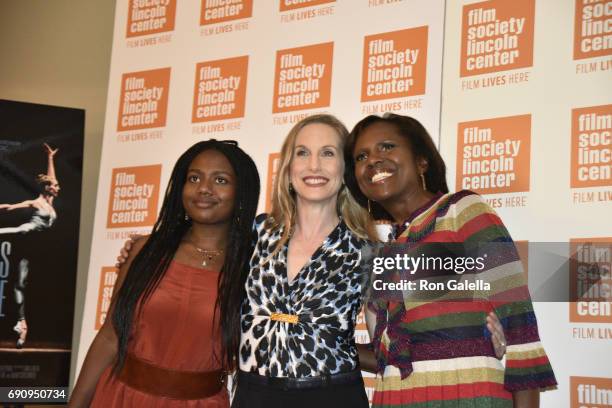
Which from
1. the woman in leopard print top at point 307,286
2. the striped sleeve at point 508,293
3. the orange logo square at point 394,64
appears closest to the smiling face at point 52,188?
the woman in leopard print top at point 307,286

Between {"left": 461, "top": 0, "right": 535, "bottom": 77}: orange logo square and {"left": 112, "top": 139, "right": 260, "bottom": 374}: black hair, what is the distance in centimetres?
108

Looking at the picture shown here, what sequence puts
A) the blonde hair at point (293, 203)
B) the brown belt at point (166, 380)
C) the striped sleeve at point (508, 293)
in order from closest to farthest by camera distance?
1. the striped sleeve at point (508, 293)
2. the brown belt at point (166, 380)
3. the blonde hair at point (293, 203)

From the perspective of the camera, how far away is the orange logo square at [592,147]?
2982mm

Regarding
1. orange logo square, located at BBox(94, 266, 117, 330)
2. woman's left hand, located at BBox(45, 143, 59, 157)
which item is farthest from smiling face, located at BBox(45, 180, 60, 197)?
orange logo square, located at BBox(94, 266, 117, 330)

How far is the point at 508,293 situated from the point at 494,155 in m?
1.09

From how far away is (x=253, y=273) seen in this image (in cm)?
284

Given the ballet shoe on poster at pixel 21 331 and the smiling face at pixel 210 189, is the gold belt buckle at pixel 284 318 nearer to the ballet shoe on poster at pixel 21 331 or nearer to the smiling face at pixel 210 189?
the smiling face at pixel 210 189

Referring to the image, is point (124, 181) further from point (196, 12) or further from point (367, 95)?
point (367, 95)

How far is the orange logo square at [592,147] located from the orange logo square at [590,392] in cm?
74

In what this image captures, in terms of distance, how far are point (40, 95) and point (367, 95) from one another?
2767 mm

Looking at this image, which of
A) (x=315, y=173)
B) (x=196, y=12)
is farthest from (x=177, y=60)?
(x=315, y=173)

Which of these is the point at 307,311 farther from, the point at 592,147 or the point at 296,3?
the point at 296,3

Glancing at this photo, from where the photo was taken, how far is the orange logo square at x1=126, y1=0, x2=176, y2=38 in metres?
4.51

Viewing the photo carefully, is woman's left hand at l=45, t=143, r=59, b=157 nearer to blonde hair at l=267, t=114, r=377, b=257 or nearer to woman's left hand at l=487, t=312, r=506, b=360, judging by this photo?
blonde hair at l=267, t=114, r=377, b=257
